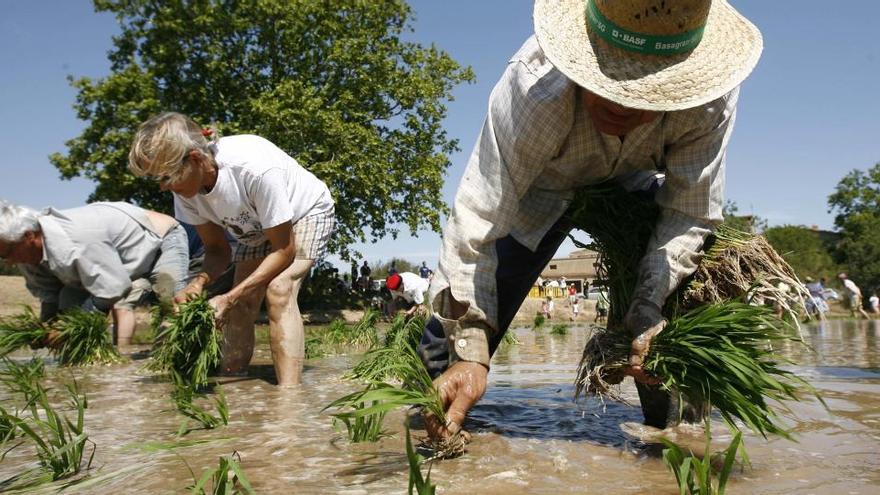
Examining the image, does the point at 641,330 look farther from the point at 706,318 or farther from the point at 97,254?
the point at 97,254

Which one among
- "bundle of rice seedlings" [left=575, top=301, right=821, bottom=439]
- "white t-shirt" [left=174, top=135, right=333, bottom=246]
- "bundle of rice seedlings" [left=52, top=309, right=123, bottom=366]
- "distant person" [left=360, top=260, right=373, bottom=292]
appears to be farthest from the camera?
"distant person" [left=360, top=260, right=373, bottom=292]

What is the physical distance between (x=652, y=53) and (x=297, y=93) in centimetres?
1702

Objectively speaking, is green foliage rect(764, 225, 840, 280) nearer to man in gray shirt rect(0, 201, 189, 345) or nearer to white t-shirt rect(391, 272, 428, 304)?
white t-shirt rect(391, 272, 428, 304)

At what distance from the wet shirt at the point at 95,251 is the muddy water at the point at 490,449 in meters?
1.39

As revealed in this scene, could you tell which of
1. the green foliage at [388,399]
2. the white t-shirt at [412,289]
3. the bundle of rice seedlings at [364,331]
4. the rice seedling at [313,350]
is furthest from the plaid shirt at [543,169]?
the white t-shirt at [412,289]

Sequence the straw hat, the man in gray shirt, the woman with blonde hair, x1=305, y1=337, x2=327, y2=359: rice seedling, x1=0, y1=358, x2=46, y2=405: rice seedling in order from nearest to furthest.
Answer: the straw hat
x1=0, y1=358, x2=46, y2=405: rice seedling
the woman with blonde hair
the man in gray shirt
x1=305, y1=337, x2=327, y2=359: rice seedling

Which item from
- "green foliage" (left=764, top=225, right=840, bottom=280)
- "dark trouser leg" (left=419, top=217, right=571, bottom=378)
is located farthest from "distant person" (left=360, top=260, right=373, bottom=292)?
"green foliage" (left=764, top=225, right=840, bottom=280)

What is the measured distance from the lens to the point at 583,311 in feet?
72.4

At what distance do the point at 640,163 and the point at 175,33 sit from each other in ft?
62.7

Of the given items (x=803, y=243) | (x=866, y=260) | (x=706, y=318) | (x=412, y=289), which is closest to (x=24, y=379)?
(x=706, y=318)

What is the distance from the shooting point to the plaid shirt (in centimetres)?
233

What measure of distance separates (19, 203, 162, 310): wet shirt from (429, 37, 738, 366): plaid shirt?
148 inches

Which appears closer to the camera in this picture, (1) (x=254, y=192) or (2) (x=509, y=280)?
(2) (x=509, y=280)

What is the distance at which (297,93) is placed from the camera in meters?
18.1
